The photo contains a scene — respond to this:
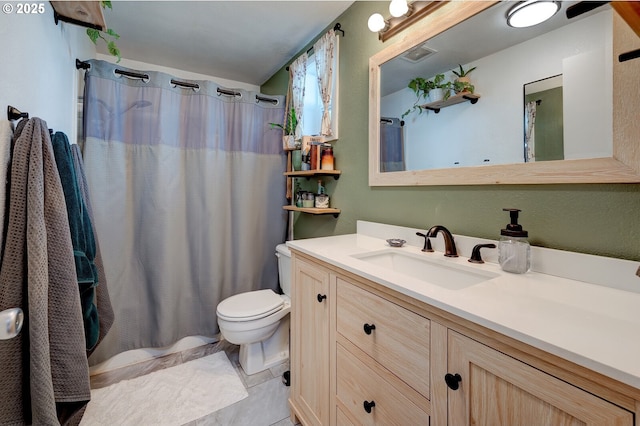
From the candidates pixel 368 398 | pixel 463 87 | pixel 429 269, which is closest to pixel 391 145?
pixel 463 87

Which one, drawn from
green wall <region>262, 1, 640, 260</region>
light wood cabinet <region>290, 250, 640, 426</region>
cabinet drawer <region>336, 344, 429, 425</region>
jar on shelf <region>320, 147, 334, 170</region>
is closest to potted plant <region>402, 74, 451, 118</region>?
green wall <region>262, 1, 640, 260</region>

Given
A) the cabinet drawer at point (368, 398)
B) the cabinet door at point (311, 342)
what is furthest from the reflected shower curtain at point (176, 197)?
the cabinet drawer at point (368, 398)

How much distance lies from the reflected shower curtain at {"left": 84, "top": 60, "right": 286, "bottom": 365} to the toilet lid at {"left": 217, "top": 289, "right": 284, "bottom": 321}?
0.37 m

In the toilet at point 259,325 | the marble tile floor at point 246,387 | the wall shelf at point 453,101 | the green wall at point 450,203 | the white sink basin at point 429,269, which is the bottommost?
the marble tile floor at point 246,387

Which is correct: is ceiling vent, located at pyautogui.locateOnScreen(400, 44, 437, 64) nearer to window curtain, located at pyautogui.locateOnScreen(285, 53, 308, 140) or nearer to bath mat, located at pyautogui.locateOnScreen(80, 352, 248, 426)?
window curtain, located at pyautogui.locateOnScreen(285, 53, 308, 140)

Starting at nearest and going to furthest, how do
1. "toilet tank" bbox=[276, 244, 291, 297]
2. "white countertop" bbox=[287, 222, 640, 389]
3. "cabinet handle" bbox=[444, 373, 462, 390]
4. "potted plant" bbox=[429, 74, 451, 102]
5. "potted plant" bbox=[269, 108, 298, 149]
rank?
"white countertop" bbox=[287, 222, 640, 389], "cabinet handle" bbox=[444, 373, 462, 390], "potted plant" bbox=[429, 74, 451, 102], "toilet tank" bbox=[276, 244, 291, 297], "potted plant" bbox=[269, 108, 298, 149]

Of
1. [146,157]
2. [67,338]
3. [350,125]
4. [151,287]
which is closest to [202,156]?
[146,157]

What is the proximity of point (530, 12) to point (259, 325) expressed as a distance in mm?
1974

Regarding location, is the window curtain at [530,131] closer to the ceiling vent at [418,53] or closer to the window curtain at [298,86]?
the ceiling vent at [418,53]

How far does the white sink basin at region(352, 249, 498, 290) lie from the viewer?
977 mm

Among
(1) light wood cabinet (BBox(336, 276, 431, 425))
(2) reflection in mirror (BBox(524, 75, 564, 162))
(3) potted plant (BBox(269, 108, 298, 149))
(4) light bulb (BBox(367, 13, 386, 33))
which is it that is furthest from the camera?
(3) potted plant (BBox(269, 108, 298, 149))

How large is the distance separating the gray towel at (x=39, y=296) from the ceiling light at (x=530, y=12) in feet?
5.33

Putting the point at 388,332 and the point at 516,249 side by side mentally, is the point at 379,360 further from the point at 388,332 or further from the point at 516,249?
the point at 516,249

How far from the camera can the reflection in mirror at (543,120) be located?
881 millimetres
